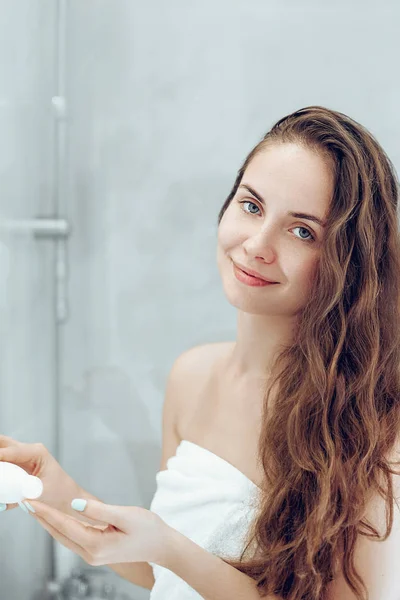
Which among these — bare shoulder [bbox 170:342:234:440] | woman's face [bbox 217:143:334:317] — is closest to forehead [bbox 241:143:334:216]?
woman's face [bbox 217:143:334:317]

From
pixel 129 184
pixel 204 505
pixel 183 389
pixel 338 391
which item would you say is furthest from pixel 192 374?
pixel 129 184

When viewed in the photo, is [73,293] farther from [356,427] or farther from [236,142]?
[356,427]

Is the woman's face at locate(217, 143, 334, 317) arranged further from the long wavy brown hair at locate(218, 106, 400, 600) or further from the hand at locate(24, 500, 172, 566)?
the hand at locate(24, 500, 172, 566)

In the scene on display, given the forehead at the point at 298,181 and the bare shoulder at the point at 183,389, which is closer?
the forehead at the point at 298,181

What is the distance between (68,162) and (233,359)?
2.27 feet

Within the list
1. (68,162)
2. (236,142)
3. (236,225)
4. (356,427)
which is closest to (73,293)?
(68,162)

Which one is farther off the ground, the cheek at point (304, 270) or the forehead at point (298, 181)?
the forehead at point (298, 181)

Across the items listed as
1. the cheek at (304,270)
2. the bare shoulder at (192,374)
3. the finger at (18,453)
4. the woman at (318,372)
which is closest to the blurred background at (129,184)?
the bare shoulder at (192,374)

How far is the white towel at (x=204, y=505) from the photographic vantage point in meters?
1.17

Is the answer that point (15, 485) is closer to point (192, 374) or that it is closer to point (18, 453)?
point (18, 453)

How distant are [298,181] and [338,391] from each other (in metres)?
0.34

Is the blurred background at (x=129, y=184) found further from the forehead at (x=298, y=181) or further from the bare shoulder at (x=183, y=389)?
the forehead at (x=298, y=181)

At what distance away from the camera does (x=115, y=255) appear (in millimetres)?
1697

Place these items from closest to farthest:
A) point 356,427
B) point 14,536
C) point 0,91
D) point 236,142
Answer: point 356,427
point 0,91
point 14,536
point 236,142
